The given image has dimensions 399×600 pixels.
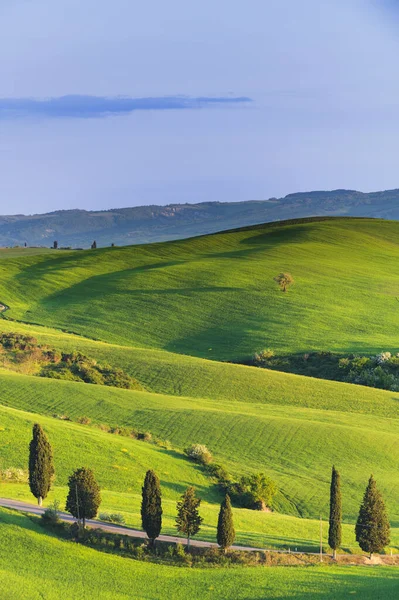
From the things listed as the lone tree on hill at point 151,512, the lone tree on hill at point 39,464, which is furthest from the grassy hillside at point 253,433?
the lone tree on hill at point 151,512

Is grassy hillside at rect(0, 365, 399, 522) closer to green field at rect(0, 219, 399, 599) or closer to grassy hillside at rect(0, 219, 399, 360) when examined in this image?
green field at rect(0, 219, 399, 599)

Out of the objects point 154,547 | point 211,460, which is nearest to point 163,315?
point 211,460

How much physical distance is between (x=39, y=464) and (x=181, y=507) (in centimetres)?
699

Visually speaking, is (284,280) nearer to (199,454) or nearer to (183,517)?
(199,454)

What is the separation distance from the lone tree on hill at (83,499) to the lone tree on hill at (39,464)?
7.18 feet

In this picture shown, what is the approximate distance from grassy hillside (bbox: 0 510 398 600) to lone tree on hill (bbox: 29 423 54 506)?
3673 mm

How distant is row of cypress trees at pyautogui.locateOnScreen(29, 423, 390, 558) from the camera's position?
35312mm

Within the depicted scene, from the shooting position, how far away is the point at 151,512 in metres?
35.2

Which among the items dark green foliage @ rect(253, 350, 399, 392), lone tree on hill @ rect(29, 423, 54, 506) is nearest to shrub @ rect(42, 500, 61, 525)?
lone tree on hill @ rect(29, 423, 54, 506)

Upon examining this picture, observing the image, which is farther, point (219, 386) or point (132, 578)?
point (219, 386)

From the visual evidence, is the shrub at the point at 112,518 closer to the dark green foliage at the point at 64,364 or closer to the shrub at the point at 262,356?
the dark green foliage at the point at 64,364

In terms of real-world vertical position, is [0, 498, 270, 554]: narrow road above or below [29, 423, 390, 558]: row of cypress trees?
below

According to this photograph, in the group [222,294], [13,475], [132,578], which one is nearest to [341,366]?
[222,294]

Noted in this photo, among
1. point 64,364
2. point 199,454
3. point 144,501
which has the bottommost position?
point 199,454
